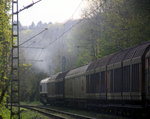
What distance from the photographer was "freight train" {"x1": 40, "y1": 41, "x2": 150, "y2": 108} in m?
16.7

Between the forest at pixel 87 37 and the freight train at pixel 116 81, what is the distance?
4.05 meters

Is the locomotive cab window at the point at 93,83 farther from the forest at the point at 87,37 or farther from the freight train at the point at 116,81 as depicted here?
the forest at the point at 87,37

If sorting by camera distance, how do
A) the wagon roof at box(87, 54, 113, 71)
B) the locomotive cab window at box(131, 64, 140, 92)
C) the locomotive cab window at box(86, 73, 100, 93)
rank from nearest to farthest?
the locomotive cab window at box(131, 64, 140, 92) → the wagon roof at box(87, 54, 113, 71) → the locomotive cab window at box(86, 73, 100, 93)

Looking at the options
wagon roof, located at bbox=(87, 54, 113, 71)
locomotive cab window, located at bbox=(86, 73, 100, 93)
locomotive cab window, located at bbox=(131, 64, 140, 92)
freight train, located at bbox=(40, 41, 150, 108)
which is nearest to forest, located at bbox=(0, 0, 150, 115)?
wagon roof, located at bbox=(87, 54, 113, 71)

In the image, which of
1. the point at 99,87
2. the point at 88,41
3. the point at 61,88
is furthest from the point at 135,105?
the point at 88,41

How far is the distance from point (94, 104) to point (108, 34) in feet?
35.5

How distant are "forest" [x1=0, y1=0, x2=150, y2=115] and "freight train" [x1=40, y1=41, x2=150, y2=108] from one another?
4049 millimetres

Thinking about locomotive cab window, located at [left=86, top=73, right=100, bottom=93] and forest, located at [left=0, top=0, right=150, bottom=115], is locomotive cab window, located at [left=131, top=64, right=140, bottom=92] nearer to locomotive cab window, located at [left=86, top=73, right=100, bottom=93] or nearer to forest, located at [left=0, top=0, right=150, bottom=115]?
forest, located at [left=0, top=0, right=150, bottom=115]

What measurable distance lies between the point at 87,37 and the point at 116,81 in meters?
31.5

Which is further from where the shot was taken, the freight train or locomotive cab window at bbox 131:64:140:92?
locomotive cab window at bbox 131:64:140:92

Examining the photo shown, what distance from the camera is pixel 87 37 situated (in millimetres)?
52000

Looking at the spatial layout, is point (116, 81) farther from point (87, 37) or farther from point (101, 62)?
point (87, 37)

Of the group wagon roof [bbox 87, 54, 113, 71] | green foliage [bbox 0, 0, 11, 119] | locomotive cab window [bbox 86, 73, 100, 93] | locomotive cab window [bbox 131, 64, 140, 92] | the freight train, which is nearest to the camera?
the freight train

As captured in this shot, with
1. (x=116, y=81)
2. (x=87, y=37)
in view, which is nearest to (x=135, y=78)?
(x=116, y=81)
